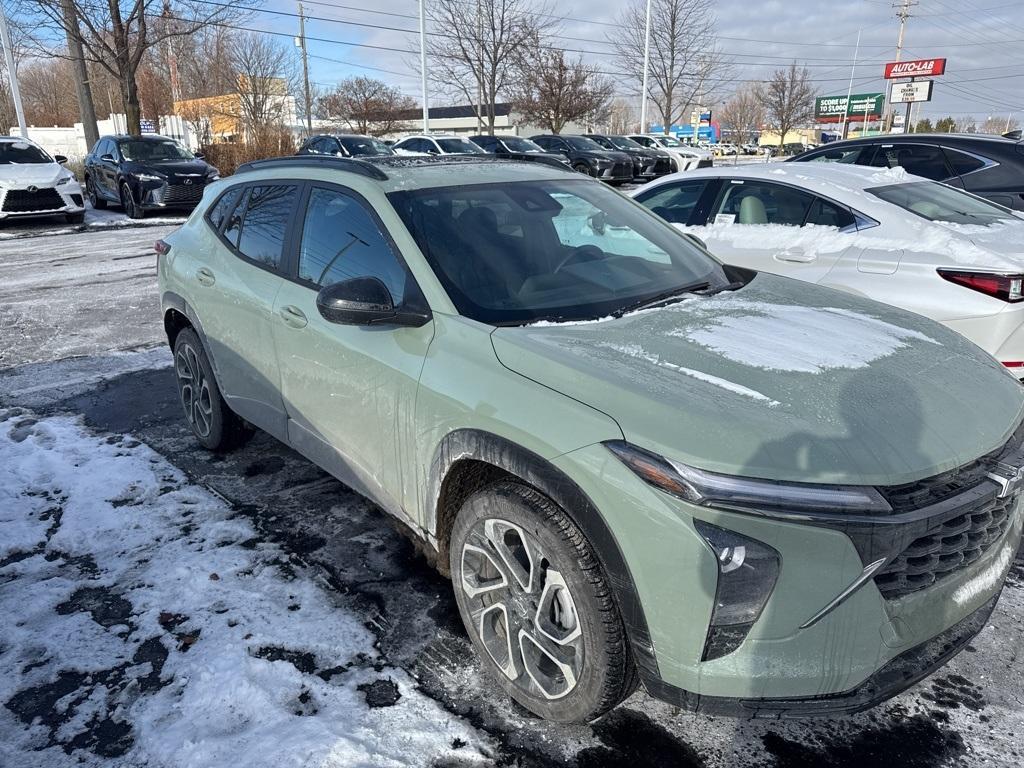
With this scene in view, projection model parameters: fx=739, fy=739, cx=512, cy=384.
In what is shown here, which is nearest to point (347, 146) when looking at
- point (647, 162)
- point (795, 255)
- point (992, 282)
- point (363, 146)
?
point (363, 146)

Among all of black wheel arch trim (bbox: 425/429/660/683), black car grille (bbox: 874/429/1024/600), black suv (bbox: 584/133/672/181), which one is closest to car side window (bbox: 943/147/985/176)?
black car grille (bbox: 874/429/1024/600)

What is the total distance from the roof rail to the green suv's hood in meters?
1.21

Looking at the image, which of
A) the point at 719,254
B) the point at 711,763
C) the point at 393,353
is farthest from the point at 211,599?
the point at 719,254

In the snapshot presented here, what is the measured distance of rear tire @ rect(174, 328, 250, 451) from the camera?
4332mm

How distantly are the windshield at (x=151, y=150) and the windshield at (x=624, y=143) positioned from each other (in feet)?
51.9

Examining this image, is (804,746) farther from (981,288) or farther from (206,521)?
(981,288)

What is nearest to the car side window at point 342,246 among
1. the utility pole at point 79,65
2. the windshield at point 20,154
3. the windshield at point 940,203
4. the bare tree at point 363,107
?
the windshield at point 940,203

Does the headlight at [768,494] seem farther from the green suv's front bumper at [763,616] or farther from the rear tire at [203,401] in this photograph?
the rear tire at [203,401]

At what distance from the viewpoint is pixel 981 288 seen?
4.28 metres

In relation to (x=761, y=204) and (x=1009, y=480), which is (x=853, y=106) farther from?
(x=1009, y=480)

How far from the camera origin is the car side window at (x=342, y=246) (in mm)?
2955

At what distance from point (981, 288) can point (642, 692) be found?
3.25 m

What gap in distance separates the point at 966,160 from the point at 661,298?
644cm

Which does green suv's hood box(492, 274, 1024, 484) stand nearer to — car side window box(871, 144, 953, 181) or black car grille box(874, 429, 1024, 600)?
black car grille box(874, 429, 1024, 600)
